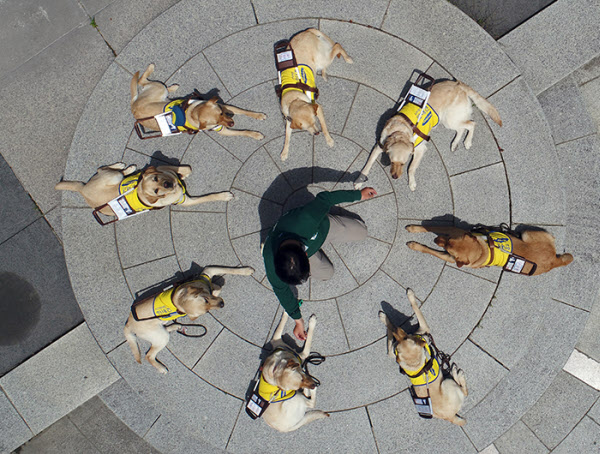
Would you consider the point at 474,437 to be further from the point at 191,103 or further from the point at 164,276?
the point at 191,103

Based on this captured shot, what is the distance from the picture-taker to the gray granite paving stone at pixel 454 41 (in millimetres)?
6617

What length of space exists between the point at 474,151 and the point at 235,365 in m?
5.64

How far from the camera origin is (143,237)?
678cm

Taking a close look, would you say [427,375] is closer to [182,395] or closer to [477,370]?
[477,370]

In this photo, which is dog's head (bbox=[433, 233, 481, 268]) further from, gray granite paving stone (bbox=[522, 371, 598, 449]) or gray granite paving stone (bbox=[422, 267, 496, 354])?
gray granite paving stone (bbox=[522, 371, 598, 449])

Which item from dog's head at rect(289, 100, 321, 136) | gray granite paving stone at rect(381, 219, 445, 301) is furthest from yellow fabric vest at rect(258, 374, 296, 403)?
dog's head at rect(289, 100, 321, 136)

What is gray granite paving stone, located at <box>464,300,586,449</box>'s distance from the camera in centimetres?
672

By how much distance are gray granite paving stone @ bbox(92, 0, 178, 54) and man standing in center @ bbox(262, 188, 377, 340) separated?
467 centimetres

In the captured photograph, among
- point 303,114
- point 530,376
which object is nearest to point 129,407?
point 303,114

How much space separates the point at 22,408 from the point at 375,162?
7861 millimetres

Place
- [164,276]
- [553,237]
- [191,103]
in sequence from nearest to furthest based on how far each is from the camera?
[191,103], [553,237], [164,276]

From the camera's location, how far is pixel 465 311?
6.65 m

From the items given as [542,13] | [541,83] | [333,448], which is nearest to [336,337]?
[333,448]

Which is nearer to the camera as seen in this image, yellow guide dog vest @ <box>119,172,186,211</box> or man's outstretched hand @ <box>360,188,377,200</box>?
yellow guide dog vest @ <box>119,172,186,211</box>
